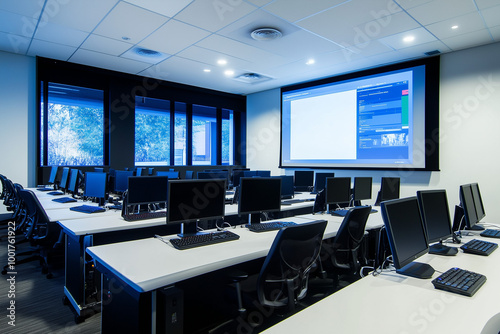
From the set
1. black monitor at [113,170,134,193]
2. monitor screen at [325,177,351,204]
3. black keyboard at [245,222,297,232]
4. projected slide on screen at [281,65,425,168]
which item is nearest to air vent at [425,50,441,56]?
projected slide on screen at [281,65,425,168]

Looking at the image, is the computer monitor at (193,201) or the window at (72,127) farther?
the window at (72,127)

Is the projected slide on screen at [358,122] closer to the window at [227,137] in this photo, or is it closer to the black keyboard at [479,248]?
the window at [227,137]

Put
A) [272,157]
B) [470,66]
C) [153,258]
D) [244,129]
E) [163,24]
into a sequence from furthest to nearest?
[244,129] < [272,157] < [470,66] < [163,24] < [153,258]

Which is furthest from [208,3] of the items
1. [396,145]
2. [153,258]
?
[396,145]

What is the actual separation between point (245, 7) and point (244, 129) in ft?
18.0

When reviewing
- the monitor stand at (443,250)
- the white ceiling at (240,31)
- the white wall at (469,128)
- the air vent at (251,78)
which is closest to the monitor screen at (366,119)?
the white wall at (469,128)

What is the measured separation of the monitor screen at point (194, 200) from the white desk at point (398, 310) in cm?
129

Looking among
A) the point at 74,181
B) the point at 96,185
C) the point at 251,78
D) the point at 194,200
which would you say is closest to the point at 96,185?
the point at 96,185

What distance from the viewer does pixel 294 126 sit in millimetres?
7520

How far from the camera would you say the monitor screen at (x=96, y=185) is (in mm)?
3838

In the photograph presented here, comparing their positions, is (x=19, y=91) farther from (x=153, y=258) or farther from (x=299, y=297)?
(x=299, y=297)

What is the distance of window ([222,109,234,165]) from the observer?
8895 millimetres

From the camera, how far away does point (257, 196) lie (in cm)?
281

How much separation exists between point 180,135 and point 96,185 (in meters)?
4.22
